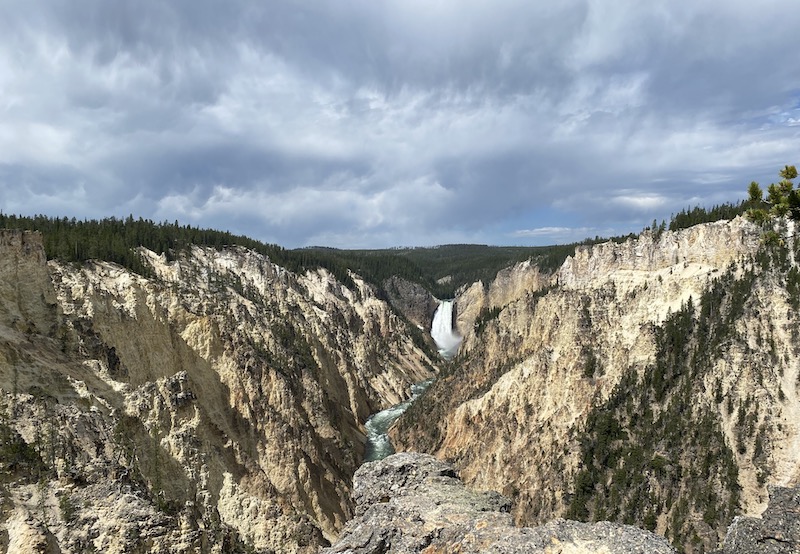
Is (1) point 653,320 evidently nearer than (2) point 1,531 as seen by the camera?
No

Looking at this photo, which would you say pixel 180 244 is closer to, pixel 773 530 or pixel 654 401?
pixel 654 401

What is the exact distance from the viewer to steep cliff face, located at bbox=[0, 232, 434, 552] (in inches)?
630

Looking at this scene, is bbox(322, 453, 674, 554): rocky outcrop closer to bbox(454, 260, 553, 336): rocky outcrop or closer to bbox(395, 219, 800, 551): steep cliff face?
bbox(395, 219, 800, 551): steep cliff face

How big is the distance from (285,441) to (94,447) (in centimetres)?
1830

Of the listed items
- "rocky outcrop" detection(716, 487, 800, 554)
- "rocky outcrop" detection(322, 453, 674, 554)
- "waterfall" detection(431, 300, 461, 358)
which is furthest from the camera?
"waterfall" detection(431, 300, 461, 358)

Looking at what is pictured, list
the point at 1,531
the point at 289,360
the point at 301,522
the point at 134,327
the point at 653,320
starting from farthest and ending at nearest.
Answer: the point at 289,360, the point at 653,320, the point at 134,327, the point at 301,522, the point at 1,531

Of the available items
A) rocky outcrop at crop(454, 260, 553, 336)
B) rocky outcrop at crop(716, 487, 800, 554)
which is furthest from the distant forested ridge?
rocky outcrop at crop(716, 487, 800, 554)

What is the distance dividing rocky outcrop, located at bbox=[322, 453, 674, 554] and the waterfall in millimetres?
97500

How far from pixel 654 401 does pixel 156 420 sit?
34.1 metres

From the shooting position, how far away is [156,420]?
24.6 metres

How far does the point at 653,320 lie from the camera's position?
44281 millimetres

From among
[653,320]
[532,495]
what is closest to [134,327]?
[532,495]

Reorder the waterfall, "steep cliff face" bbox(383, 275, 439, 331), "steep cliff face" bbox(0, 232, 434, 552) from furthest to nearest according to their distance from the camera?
"steep cliff face" bbox(383, 275, 439, 331)
the waterfall
"steep cliff face" bbox(0, 232, 434, 552)

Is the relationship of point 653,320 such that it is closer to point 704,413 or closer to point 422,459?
point 704,413
